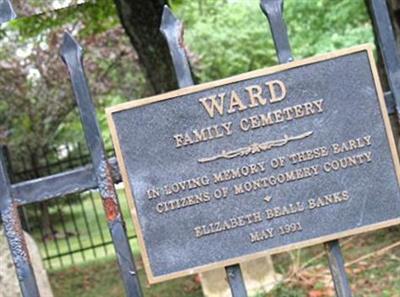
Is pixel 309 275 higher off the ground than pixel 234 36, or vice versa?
pixel 234 36

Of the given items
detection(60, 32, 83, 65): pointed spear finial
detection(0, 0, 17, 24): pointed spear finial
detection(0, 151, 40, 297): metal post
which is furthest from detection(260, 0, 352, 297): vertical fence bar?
detection(0, 151, 40, 297): metal post

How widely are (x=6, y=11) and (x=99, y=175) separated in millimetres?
858

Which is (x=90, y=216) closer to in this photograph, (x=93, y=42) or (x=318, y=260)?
(x=93, y=42)

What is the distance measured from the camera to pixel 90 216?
16812mm

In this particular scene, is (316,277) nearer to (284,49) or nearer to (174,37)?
(284,49)

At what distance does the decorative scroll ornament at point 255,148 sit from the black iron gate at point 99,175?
1.11ft

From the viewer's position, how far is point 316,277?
20.1 ft

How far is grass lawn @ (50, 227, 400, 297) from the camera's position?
18.8 feet

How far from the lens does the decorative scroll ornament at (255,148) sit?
3168 millimetres

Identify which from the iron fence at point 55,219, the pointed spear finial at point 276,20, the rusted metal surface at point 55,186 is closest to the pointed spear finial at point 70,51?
the rusted metal surface at point 55,186

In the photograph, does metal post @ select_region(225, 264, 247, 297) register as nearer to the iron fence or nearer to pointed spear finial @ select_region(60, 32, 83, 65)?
pointed spear finial @ select_region(60, 32, 83, 65)

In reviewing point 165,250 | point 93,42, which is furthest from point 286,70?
point 93,42

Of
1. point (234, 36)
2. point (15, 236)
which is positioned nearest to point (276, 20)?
point (15, 236)

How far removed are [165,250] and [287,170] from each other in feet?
2.11
